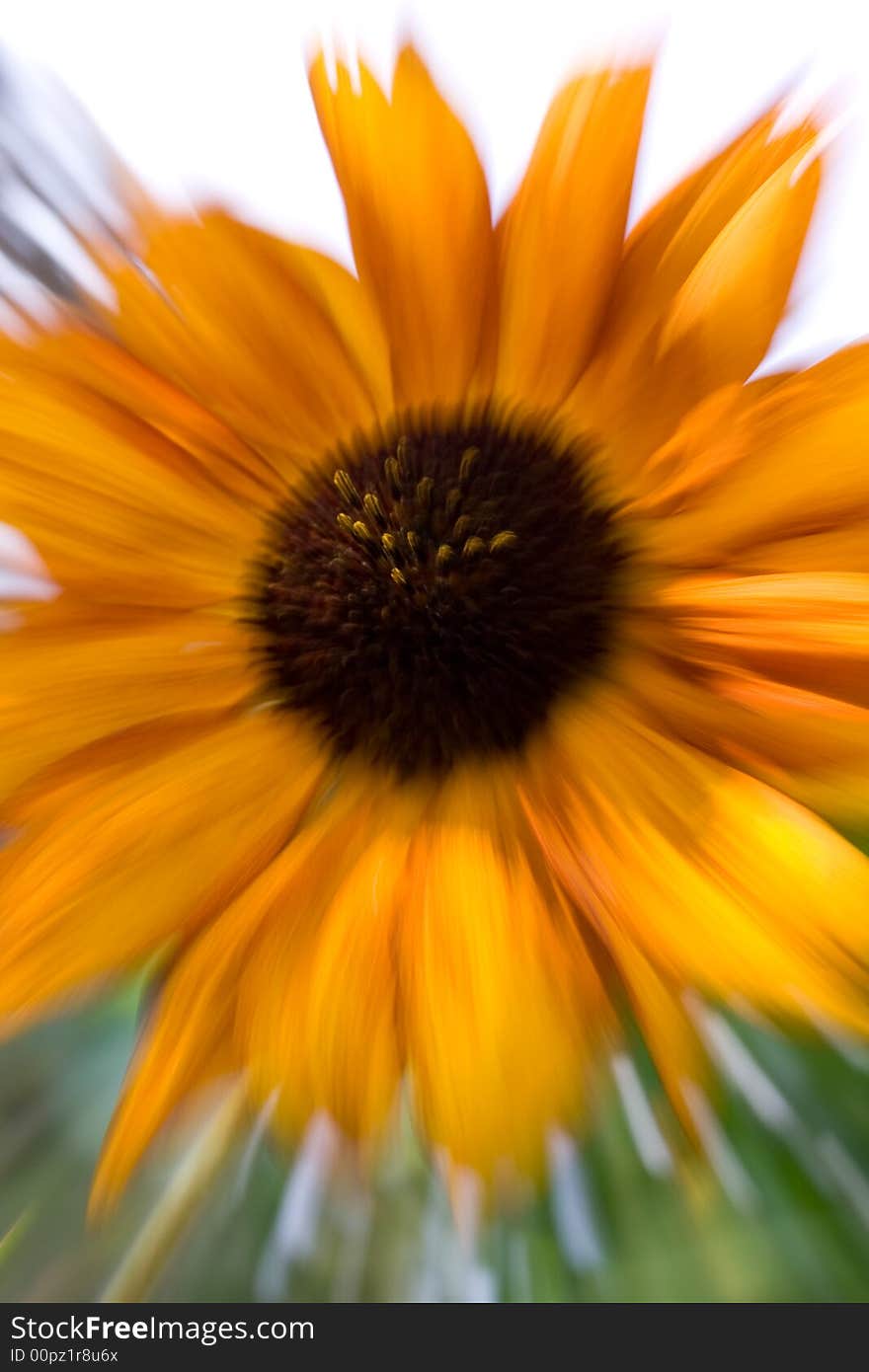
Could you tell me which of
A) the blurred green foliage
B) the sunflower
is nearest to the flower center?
the sunflower

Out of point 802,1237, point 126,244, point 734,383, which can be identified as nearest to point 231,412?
point 126,244

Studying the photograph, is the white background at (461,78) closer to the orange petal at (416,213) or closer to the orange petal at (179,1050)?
the orange petal at (416,213)

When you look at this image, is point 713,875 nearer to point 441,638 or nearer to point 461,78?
point 441,638

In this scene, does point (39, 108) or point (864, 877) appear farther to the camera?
point (39, 108)

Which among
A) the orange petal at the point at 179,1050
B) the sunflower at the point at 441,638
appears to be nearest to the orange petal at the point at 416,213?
the sunflower at the point at 441,638

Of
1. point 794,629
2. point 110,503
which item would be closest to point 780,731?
point 794,629

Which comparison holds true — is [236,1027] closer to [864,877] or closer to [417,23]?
[864,877]

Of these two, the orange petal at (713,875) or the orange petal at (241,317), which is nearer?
the orange petal at (713,875)
